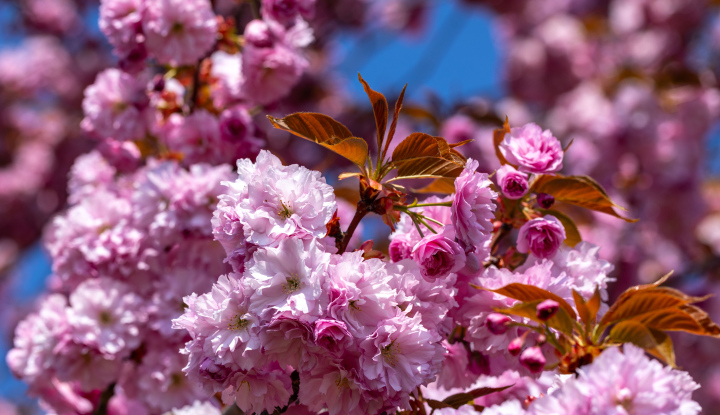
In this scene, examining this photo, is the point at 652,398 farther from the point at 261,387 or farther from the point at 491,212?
the point at 261,387

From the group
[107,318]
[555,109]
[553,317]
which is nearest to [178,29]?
[107,318]

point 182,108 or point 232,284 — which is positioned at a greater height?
point 232,284

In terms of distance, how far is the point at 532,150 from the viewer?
1.14 metres

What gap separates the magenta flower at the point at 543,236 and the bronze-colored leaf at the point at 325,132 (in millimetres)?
340

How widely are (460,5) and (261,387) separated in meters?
5.75

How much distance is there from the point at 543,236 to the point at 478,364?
280 millimetres

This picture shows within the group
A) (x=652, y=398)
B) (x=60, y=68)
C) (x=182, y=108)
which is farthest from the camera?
(x=60, y=68)

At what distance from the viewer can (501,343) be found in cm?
108

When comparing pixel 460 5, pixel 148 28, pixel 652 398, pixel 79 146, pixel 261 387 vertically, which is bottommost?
pixel 79 146

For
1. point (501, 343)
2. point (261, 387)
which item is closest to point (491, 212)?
point (501, 343)

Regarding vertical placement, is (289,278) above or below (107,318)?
above

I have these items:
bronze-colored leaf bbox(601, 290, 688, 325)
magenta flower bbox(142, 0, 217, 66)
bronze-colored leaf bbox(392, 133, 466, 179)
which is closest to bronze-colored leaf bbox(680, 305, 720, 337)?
bronze-colored leaf bbox(601, 290, 688, 325)

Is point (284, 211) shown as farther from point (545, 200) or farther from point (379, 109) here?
point (545, 200)

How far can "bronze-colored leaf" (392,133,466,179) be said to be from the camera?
3.39 feet
